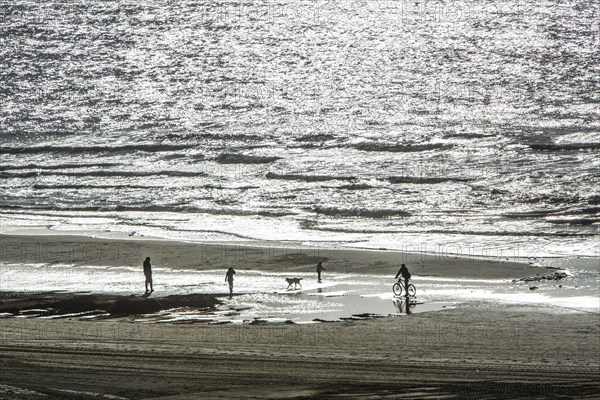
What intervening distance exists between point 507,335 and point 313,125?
44.9 metres

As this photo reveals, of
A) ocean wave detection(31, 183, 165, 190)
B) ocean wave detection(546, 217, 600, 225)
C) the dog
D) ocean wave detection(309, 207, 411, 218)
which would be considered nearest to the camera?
the dog

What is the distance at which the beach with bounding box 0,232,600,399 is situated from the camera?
38.3 feet

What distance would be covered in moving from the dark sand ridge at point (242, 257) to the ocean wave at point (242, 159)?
1967cm

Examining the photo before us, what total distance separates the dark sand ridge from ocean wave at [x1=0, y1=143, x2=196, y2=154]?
2409cm

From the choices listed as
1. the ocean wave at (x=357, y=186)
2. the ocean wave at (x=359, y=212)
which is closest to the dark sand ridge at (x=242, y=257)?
the ocean wave at (x=359, y=212)

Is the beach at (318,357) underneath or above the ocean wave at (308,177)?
underneath

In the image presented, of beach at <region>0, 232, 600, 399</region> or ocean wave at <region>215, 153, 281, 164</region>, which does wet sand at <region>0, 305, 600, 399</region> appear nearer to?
beach at <region>0, 232, 600, 399</region>

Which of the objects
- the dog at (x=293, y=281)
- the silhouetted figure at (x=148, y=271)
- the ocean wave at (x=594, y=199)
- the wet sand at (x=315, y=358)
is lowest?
the wet sand at (x=315, y=358)

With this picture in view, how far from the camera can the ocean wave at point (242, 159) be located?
51.2m

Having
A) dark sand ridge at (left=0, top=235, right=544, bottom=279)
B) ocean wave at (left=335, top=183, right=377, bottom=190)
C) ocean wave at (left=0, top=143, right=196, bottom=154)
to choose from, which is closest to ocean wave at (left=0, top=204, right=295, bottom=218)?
ocean wave at (left=335, top=183, right=377, bottom=190)

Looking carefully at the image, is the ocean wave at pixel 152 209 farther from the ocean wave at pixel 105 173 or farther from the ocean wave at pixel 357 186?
the ocean wave at pixel 105 173

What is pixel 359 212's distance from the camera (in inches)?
1451

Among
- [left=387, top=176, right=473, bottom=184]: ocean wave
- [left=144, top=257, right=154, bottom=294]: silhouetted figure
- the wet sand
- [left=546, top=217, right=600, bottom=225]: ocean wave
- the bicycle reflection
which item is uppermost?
[left=387, top=176, right=473, bottom=184]: ocean wave

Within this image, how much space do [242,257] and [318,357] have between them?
14.2 m
